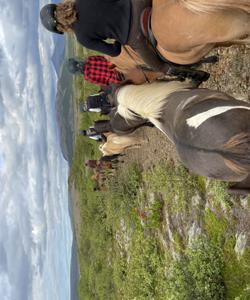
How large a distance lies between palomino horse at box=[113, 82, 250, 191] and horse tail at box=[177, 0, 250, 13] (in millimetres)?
539

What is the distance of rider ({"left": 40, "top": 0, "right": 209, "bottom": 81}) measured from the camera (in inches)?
132

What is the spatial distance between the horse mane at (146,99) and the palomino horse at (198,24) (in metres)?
0.45

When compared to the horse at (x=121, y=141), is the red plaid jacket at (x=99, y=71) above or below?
above

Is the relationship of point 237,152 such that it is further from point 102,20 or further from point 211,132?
point 102,20

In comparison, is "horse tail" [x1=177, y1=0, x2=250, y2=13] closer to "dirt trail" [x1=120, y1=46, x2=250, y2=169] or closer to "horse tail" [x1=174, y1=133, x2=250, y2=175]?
"horse tail" [x1=174, y1=133, x2=250, y2=175]

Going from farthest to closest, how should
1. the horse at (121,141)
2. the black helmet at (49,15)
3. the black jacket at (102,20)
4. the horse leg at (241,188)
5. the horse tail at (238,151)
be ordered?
the horse at (121,141), the black helmet at (49,15), the black jacket at (102,20), the horse leg at (241,188), the horse tail at (238,151)

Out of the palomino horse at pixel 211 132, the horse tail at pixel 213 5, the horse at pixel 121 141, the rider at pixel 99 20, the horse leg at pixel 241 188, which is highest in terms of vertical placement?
the horse tail at pixel 213 5

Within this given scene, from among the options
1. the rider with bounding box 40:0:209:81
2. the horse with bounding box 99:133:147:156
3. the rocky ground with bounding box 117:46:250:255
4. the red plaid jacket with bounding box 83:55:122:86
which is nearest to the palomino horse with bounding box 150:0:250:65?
the rider with bounding box 40:0:209:81

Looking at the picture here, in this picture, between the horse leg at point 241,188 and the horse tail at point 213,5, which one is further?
the horse leg at point 241,188

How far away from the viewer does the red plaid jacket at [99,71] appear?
7.46 meters

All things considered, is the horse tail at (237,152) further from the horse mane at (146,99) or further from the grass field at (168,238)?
the grass field at (168,238)

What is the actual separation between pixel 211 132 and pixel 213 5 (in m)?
0.85

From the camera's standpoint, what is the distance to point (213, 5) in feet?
8.24

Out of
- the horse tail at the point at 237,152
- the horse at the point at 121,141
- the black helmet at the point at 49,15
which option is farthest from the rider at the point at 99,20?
the horse at the point at 121,141
